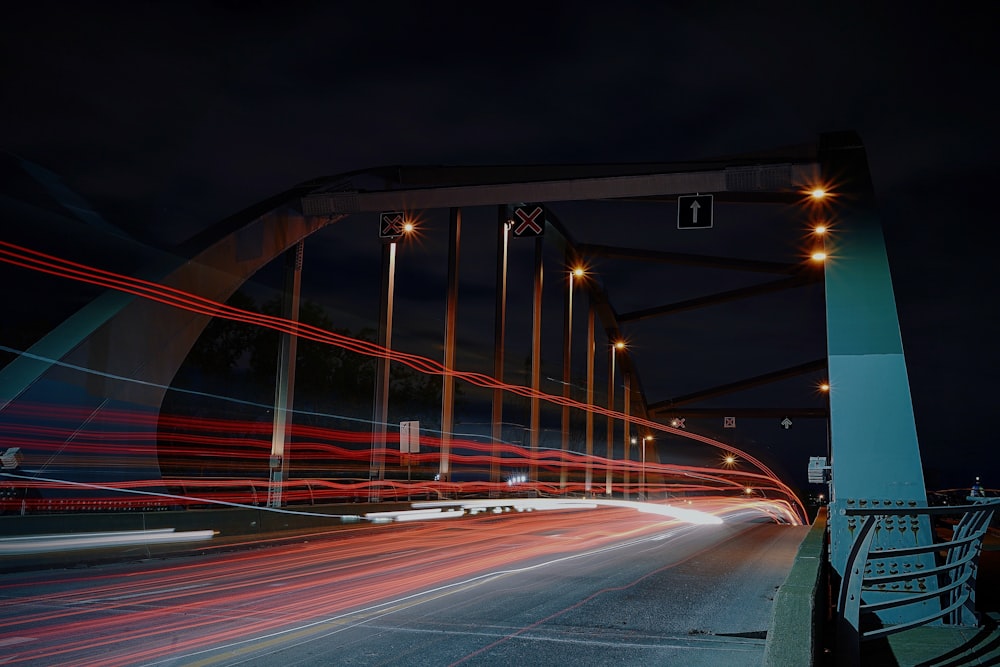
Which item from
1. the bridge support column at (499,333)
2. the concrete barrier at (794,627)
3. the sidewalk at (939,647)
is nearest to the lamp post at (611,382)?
the bridge support column at (499,333)

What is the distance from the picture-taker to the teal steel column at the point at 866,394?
28.6 feet

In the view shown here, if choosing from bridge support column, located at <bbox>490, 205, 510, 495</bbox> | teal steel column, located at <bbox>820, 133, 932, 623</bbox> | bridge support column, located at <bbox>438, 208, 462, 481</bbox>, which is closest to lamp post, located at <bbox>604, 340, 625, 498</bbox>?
bridge support column, located at <bbox>490, 205, 510, 495</bbox>

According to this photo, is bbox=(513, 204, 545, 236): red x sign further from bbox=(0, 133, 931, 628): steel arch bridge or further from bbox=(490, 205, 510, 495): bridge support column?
bbox=(490, 205, 510, 495): bridge support column

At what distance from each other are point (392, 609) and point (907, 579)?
5.27 m

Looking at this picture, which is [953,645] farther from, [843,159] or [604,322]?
[604,322]

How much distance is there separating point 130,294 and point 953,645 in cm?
1732

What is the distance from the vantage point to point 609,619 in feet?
31.1

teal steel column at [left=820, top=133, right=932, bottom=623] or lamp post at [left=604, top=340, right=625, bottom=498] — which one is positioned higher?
lamp post at [left=604, top=340, right=625, bottom=498]

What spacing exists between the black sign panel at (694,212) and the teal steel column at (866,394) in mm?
9537

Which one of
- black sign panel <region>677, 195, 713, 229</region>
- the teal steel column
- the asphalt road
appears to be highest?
black sign panel <region>677, 195, 713, 229</region>

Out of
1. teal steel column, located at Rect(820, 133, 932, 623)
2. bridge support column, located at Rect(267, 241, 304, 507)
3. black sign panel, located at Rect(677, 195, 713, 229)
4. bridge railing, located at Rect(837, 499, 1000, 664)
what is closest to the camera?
bridge railing, located at Rect(837, 499, 1000, 664)

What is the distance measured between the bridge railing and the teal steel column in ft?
0.81

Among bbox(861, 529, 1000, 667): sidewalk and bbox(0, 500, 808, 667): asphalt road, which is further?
bbox(0, 500, 808, 667): asphalt road

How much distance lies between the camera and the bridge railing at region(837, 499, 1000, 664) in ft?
Answer: 19.5
